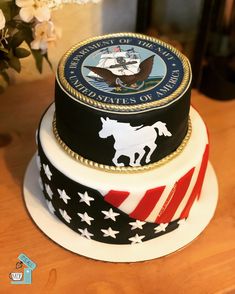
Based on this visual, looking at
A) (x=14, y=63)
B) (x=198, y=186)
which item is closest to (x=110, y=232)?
(x=198, y=186)

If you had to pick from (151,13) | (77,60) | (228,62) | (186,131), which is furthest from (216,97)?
(77,60)

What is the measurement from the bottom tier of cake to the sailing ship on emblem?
5.1 inches

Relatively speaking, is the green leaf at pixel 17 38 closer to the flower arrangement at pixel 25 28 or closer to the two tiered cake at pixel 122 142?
the flower arrangement at pixel 25 28

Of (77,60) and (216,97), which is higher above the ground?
(77,60)

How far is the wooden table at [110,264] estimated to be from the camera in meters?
0.78

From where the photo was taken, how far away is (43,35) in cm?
85

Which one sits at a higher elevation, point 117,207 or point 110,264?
point 117,207

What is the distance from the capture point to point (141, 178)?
2.45ft

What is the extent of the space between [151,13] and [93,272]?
1.98ft

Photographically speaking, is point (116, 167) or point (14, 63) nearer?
point (116, 167)

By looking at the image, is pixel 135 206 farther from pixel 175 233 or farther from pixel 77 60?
pixel 77 60

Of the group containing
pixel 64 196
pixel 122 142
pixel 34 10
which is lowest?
pixel 64 196

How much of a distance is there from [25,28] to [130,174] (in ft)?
1.09

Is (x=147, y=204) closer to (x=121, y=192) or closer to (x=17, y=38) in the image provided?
(x=121, y=192)
